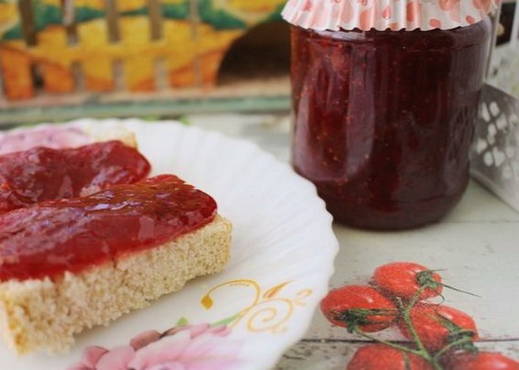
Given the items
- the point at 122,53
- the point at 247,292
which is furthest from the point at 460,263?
the point at 122,53

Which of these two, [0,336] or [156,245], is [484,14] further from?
[0,336]

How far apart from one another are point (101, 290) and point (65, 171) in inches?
13.0

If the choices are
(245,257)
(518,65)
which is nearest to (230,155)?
(245,257)

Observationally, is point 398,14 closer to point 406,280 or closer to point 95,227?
point 406,280

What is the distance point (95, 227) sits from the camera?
79cm

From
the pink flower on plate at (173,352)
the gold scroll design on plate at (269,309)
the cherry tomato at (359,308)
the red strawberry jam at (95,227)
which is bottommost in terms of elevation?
the cherry tomato at (359,308)

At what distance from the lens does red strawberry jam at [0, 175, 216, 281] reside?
0.74 meters

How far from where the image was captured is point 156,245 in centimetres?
82

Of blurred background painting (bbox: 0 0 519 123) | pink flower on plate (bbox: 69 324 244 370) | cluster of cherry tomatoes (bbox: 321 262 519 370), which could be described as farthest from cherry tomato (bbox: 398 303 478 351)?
blurred background painting (bbox: 0 0 519 123)

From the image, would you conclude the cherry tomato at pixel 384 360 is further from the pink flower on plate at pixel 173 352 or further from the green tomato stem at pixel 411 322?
the pink flower on plate at pixel 173 352

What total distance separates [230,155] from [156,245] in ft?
1.28

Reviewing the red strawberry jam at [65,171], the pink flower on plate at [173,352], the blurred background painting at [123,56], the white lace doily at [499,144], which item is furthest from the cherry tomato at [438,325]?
the blurred background painting at [123,56]

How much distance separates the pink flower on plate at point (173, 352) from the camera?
704mm

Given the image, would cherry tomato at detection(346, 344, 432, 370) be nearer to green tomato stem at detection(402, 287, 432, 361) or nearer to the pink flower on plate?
green tomato stem at detection(402, 287, 432, 361)
